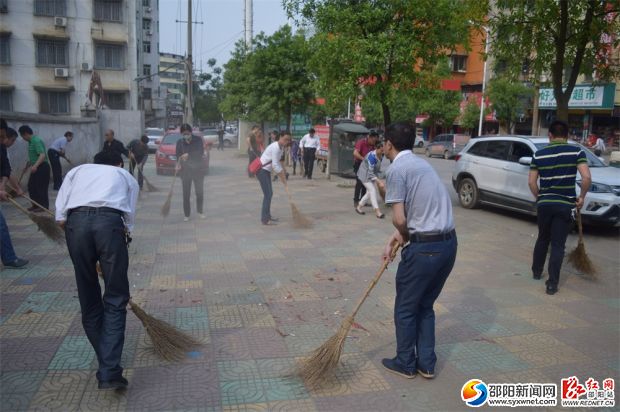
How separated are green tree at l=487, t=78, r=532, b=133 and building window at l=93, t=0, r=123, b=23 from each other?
23.6 metres

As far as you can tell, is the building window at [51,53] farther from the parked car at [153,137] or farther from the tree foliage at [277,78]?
the tree foliage at [277,78]

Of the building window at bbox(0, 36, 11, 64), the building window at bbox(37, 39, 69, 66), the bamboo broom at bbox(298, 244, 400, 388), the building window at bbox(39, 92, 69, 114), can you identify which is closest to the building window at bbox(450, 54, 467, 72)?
the building window at bbox(37, 39, 69, 66)

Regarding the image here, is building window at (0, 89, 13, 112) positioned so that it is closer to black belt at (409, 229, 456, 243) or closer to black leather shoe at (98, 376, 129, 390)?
black leather shoe at (98, 376, 129, 390)

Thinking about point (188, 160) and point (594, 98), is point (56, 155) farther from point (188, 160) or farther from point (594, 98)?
point (594, 98)

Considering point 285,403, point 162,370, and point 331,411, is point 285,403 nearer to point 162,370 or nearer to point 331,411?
point 331,411

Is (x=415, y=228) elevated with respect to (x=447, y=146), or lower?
elevated

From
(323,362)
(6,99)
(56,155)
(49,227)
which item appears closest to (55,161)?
(56,155)

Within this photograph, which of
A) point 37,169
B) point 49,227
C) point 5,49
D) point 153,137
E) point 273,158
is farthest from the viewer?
point 153,137

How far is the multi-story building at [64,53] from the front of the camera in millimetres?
29062

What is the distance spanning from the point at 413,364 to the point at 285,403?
3.18 feet

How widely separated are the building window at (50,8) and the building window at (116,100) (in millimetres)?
5052

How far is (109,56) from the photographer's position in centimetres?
3136

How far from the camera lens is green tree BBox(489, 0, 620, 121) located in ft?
28.1

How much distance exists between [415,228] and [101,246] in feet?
6.71
